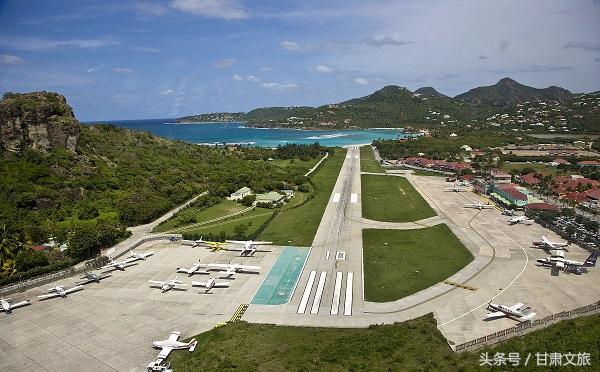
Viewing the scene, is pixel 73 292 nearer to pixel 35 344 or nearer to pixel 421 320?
pixel 35 344

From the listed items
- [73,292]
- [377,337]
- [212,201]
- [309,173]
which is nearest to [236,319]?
[377,337]

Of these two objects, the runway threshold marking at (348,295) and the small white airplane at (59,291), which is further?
the small white airplane at (59,291)

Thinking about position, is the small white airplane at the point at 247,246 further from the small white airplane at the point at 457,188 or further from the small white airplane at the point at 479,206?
the small white airplane at the point at 457,188

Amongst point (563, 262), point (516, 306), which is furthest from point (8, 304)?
point (563, 262)

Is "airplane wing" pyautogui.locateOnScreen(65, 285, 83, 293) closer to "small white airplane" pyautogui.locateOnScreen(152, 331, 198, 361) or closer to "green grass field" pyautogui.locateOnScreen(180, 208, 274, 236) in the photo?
"small white airplane" pyautogui.locateOnScreen(152, 331, 198, 361)

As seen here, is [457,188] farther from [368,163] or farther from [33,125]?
[33,125]

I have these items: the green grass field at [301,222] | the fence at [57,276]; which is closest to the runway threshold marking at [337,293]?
the green grass field at [301,222]
